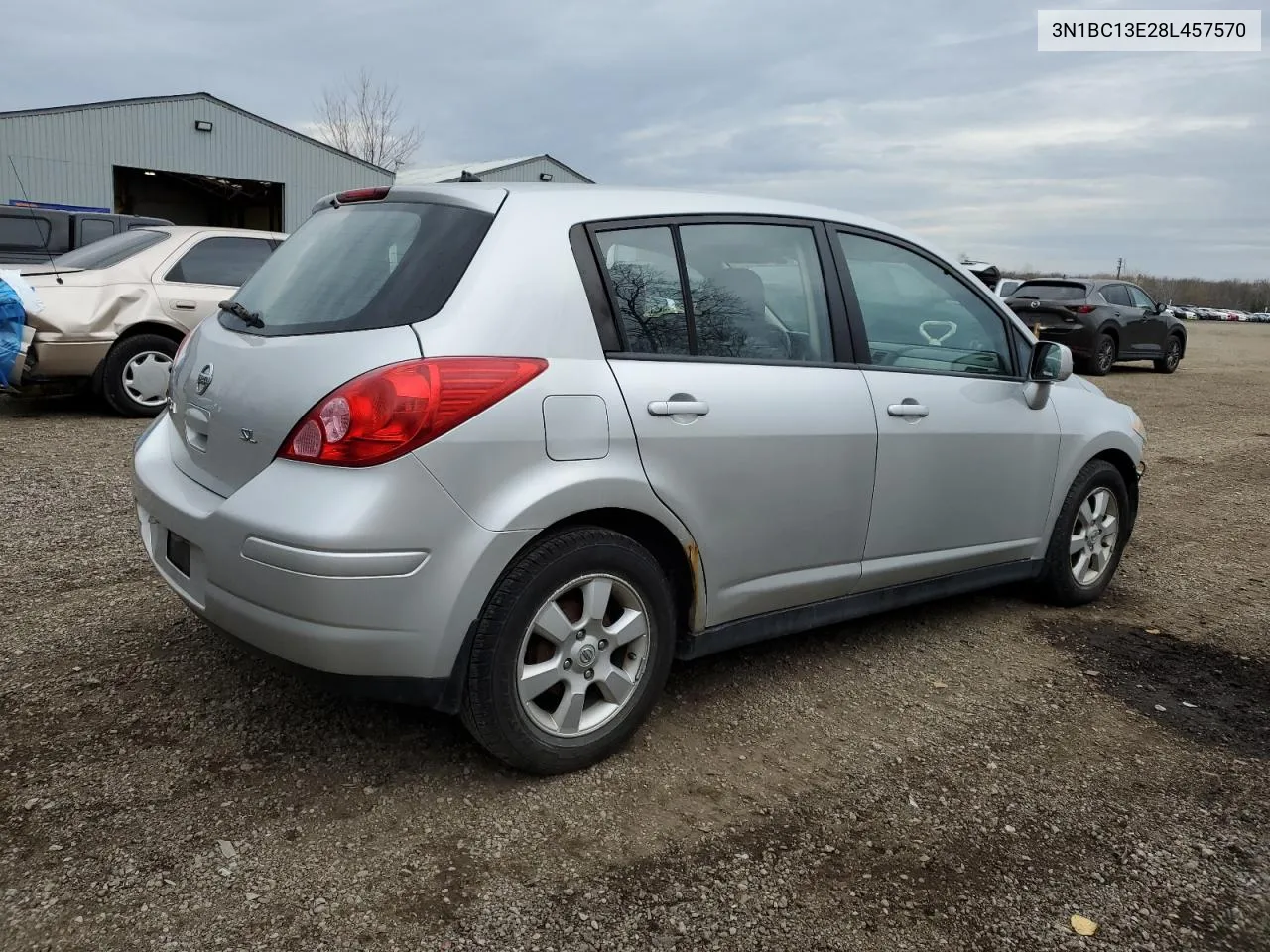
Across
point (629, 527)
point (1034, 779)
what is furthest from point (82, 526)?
point (1034, 779)

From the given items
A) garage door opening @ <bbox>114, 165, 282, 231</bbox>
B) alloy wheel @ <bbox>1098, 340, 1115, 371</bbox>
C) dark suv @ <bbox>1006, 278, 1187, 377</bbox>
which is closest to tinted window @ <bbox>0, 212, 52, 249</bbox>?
dark suv @ <bbox>1006, 278, 1187, 377</bbox>

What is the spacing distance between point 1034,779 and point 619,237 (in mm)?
1995

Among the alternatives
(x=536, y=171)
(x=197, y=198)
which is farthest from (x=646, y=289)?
(x=197, y=198)

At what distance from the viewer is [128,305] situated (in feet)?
26.3

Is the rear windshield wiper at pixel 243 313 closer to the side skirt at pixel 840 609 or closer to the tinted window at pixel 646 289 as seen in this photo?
the tinted window at pixel 646 289

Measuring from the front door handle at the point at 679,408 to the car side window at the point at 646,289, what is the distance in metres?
0.16

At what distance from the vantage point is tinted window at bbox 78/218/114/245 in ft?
34.7

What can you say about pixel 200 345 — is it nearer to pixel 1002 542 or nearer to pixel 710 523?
pixel 710 523

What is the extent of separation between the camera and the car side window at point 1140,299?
1756 centimetres

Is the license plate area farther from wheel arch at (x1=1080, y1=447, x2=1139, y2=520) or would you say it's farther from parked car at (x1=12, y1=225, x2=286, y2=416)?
parked car at (x1=12, y1=225, x2=286, y2=416)

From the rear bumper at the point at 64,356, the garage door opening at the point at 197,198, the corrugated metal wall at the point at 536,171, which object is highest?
the corrugated metal wall at the point at 536,171

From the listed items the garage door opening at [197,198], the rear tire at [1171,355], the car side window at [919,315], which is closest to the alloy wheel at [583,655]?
the car side window at [919,315]

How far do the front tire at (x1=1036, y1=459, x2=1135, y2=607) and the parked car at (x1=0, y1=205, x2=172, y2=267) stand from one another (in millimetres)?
8989

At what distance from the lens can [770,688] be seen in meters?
3.59
